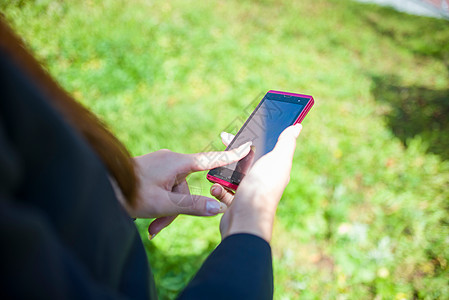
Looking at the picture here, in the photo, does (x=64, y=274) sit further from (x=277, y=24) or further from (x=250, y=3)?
(x=250, y=3)

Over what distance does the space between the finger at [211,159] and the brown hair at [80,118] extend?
37 centimetres

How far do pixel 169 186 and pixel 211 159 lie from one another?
0.21 m

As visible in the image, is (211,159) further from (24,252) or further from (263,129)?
(24,252)

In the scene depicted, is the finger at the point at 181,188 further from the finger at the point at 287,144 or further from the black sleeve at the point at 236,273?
the black sleeve at the point at 236,273

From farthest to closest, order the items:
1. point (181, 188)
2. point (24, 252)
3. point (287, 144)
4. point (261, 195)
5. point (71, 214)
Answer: point (181, 188) → point (287, 144) → point (261, 195) → point (71, 214) → point (24, 252)

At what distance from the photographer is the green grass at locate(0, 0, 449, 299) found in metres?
1.99

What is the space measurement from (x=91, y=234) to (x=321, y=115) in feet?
10.1

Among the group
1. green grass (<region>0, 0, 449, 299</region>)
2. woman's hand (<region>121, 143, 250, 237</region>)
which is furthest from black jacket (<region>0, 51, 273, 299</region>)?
green grass (<region>0, 0, 449, 299</region>)

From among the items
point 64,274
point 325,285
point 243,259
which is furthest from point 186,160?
point 325,285

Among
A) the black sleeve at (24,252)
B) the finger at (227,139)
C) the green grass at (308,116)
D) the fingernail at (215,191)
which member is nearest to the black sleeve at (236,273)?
the black sleeve at (24,252)

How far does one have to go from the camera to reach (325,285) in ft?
6.19

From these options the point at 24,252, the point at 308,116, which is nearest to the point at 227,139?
the point at 24,252

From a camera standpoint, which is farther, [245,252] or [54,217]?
[245,252]

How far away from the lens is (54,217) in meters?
0.47
